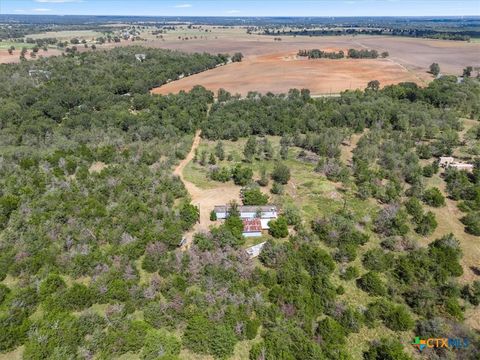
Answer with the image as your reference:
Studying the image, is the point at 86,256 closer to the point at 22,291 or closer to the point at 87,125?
the point at 22,291

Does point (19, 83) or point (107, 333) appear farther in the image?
point (19, 83)

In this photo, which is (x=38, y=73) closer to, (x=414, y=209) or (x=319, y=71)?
(x=319, y=71)

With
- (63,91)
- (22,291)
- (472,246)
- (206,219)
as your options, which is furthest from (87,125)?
(472,246)

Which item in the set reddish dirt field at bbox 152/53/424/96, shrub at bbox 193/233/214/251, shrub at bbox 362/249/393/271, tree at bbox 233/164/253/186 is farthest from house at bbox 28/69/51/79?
shrub at bbox 362/249/393/271

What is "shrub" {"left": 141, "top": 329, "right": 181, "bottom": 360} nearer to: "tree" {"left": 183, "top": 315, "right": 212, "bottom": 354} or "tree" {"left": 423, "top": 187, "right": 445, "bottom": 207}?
"tree" {"left": 183, "top": 315, "right": 212, "bottom": 354}

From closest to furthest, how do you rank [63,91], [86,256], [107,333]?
1. [107,333]
2. [86,256]
3. [63,91]

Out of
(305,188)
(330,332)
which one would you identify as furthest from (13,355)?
(305,188)
